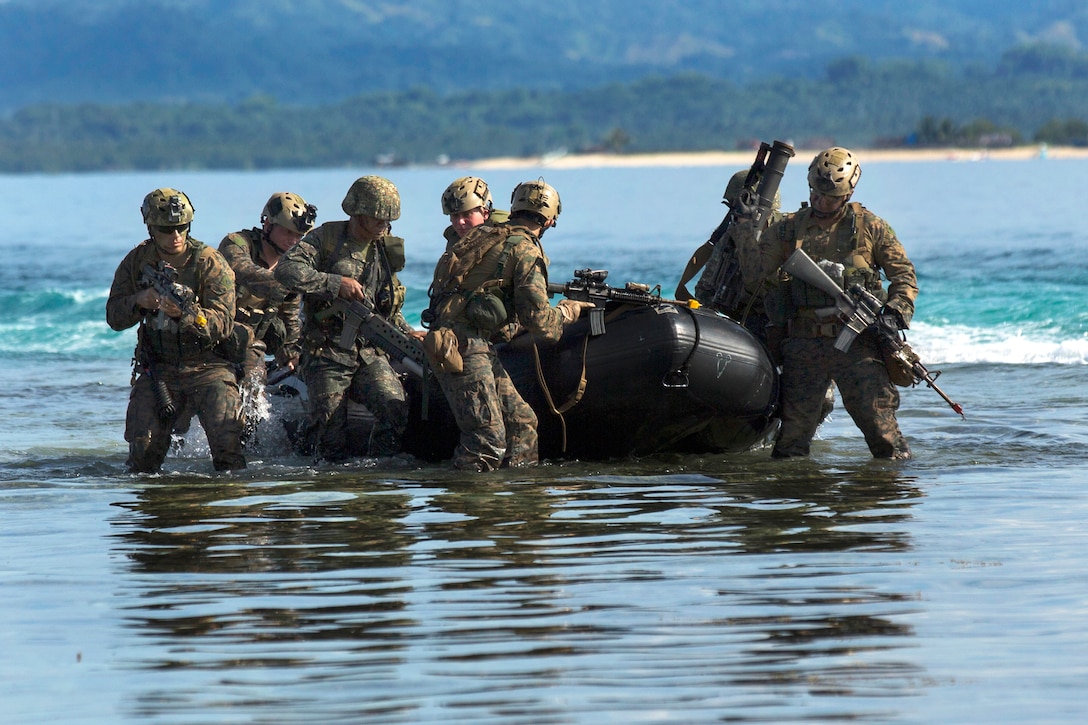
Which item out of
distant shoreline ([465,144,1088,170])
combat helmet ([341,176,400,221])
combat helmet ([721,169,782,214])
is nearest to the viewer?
combat helmet ([341,176,400,221])

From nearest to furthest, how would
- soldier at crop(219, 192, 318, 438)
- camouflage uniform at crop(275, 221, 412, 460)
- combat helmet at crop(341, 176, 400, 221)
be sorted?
combat helmet at crop(341, 176, 400, 221) < camouflage uniform at crop(275, 221, 412, 460) < soldier at crop(219, 192, 318, 438)

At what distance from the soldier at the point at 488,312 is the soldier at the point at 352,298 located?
1.56ft

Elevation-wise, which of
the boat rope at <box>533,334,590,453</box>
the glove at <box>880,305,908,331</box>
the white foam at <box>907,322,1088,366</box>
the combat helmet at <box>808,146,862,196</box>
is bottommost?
the white foam at <box>907,322,1088,366</box>

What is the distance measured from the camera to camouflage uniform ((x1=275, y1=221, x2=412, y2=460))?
29.1ft

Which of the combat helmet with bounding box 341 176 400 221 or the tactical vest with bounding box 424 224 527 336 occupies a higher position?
the combat helmet with bounding box 341 176 400 221

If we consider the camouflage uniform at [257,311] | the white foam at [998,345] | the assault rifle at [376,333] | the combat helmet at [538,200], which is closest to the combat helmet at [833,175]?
the combat helmet at [538,200]

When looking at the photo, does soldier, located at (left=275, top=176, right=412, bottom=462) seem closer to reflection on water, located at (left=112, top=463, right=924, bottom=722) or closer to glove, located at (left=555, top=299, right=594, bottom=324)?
reflection on water, located at (left=112, top=463, right=924, bottom=722)

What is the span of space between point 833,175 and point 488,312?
189 cm

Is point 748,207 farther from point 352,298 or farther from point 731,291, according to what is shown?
point 352,298

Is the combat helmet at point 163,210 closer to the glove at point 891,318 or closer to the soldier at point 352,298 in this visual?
the soldier at point 352,298

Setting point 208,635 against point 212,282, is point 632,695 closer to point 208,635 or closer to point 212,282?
point 208,635

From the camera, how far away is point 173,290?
8258 mm

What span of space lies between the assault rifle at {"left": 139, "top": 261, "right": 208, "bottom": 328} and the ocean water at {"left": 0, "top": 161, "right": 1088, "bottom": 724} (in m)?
0.96

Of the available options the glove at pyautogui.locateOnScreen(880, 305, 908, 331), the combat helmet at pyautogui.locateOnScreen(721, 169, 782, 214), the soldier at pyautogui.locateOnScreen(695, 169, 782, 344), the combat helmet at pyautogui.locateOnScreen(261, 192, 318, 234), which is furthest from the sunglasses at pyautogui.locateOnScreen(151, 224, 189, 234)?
the glove at pyautogui.locateOnScreen(880, 305, 908, 331)
